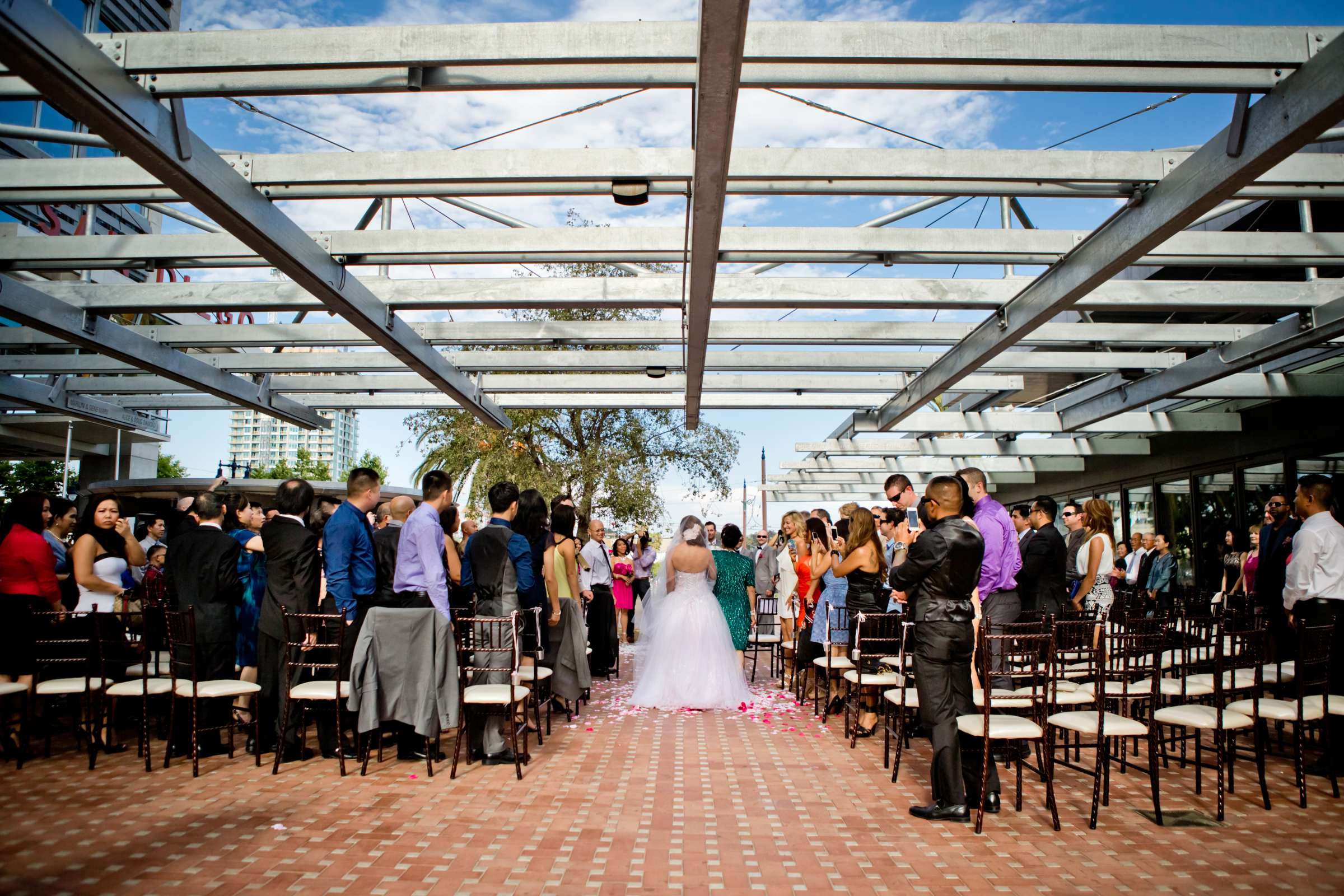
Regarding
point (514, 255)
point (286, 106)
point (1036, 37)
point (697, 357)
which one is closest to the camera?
point (1036, 37)

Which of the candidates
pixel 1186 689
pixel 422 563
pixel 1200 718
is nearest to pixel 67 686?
pixel 422 563

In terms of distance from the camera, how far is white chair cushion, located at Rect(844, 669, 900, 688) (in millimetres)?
6781

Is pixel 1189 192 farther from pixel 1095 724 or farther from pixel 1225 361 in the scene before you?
pixel 1225 361

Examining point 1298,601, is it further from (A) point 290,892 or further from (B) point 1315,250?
(A) point 290,892

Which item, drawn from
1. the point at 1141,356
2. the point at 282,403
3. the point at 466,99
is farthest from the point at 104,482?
the point at 1141,356

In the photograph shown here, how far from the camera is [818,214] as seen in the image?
642 cm

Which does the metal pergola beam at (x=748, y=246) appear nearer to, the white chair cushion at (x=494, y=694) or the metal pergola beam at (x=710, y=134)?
the metal pergola beam at (x=710, y=134)

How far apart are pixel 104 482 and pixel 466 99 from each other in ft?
47.7

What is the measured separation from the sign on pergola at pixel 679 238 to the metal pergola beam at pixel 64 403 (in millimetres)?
56

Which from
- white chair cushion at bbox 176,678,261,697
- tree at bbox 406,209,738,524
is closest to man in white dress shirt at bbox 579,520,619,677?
white chair cushion at bbox 176,678,261,697

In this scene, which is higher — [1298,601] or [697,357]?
[697,357]

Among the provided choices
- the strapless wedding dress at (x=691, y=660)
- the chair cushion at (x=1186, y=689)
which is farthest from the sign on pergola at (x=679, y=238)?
the chair cushion at (x=1186, y=689)

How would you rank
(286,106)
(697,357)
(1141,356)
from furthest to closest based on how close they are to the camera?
(1141,356) → (697,357) → (286,106)

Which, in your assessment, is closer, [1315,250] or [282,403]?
[1315,250]
